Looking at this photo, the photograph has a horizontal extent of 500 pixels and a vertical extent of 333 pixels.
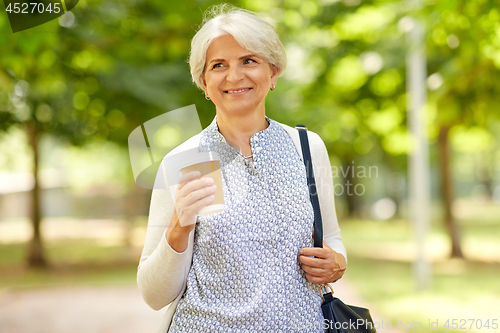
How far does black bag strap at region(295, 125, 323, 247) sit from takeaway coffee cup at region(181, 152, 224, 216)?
337 millimetres

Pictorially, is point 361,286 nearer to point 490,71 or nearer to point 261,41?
point 490,71

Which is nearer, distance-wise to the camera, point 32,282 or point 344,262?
point 344,262

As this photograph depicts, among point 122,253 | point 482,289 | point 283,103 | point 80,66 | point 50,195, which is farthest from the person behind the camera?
point 50,195

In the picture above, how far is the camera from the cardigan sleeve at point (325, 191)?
5.87ft

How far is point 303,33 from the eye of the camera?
922cm

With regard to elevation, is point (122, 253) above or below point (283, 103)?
below

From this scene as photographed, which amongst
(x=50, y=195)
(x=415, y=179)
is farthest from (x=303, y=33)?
(x=50, y=195)

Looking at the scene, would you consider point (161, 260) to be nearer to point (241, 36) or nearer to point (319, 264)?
point (319, 264)

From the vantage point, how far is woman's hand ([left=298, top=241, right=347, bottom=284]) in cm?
163

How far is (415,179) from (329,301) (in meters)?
7.48

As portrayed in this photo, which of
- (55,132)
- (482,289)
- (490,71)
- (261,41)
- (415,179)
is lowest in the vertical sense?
(482,289)

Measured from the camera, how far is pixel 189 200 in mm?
A: 1459

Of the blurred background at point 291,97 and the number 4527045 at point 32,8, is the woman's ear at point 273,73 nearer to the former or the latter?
the number 4527045 at point 32,8

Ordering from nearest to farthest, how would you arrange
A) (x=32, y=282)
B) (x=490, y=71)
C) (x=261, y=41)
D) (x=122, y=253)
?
1. (x=261, y=41)
2. (x=490, y=71)
3. (x=32, y=282)
4. (x=122, y=253)
